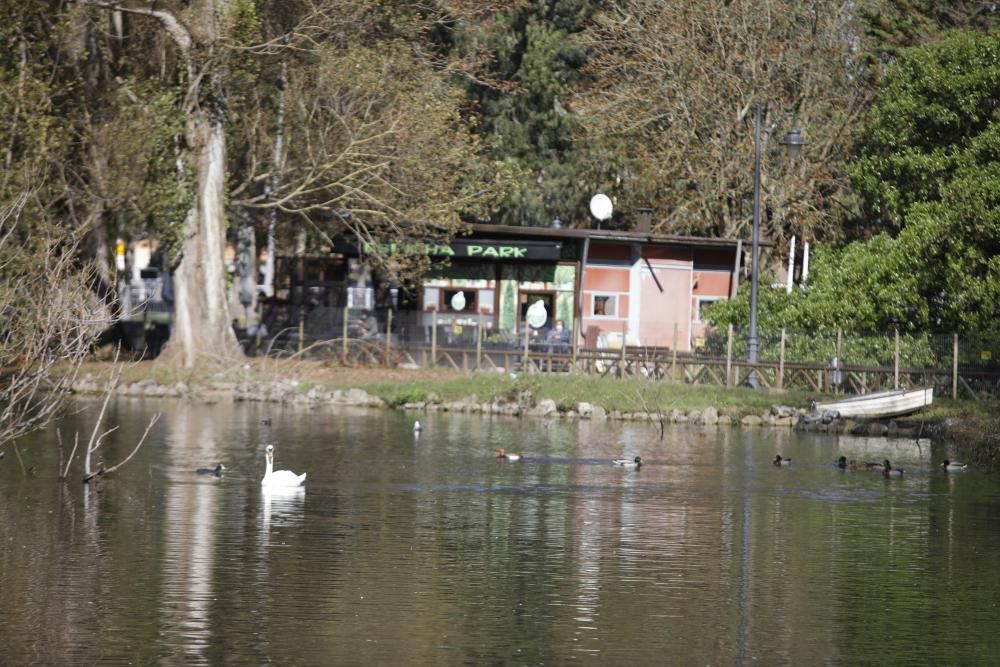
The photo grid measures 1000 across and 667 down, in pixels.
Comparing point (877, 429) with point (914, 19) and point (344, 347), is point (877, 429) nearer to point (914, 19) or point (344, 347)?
point (344, 347)

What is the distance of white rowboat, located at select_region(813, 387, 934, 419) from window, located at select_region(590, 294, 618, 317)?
14509 mm

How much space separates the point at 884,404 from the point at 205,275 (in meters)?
19.7

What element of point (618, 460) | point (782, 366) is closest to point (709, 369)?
point (782, 366)

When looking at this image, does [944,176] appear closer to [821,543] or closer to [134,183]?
[134,183]

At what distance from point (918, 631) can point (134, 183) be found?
99.5 feet

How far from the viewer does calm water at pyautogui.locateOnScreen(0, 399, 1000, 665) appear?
1541 centimetres

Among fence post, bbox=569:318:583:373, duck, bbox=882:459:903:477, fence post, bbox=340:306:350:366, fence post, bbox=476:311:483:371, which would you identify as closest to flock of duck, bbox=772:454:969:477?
duck, bbox=882:459:903:477

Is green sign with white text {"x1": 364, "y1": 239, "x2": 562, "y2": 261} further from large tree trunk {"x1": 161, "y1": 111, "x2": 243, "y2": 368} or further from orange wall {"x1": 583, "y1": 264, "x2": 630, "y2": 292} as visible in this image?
large tree trunk {"x1": 161, "y1": 111, "x2": 243, "y2": 368}

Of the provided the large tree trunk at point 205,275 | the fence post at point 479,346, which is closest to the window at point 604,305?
the fence post at point 479,346

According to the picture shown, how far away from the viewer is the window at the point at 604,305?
169 feet

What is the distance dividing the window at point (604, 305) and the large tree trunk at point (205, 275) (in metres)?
12.5

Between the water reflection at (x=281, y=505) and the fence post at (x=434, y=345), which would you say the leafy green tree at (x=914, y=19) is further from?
the water reflection at (x=281, y=505)

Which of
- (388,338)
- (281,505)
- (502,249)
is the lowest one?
(281,505)

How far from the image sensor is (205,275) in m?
45.1
